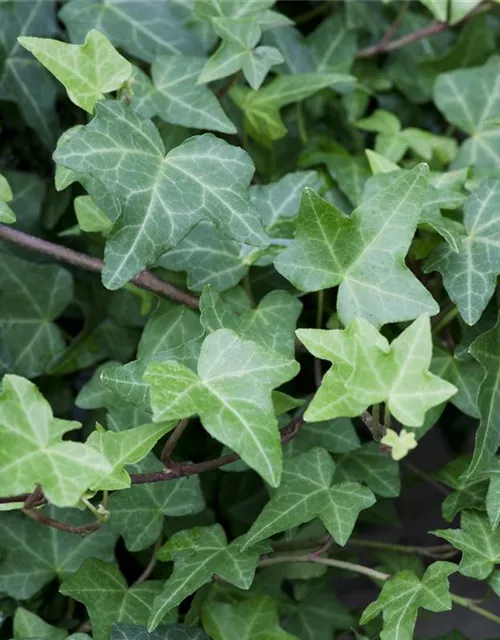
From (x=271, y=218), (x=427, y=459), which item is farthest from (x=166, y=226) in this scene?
(x=427, y=459)

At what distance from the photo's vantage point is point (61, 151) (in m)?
0.67

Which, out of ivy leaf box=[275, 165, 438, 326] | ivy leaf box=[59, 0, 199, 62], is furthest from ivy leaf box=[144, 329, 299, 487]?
ivy leaf box=[59, 0, 199, 62]

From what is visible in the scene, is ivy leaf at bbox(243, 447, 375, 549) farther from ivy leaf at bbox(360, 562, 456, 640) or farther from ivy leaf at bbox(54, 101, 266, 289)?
ivy leaf at bbox(54, 101, 266, 289)

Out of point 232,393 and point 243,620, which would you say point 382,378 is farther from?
point 243,620

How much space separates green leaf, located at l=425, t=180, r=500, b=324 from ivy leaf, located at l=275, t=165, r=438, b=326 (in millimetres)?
64

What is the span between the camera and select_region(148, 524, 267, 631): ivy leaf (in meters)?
0.70

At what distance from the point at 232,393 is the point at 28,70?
1.81 ft

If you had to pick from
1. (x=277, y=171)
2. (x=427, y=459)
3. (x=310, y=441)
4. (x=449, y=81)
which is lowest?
(x=427, y=459)

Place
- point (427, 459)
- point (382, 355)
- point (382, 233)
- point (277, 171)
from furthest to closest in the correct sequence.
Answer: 1. point (427, 459)
2. point (277, 171)
3. point (382, 233)
4. point (382, 355)

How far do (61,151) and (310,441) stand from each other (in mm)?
398

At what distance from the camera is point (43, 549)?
843 millimetres

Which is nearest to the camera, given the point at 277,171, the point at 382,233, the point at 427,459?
the point at 382,233

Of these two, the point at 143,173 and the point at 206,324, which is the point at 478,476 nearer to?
the point at 206,324

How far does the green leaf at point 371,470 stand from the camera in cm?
84
